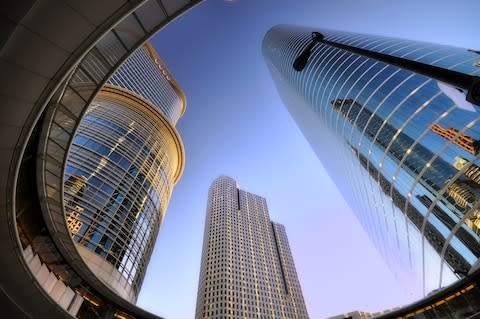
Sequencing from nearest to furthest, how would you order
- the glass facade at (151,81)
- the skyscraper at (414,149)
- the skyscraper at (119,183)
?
the skyscraper at (414,149) < the skyscraper at (119,183) < the glass facade at (151,81)

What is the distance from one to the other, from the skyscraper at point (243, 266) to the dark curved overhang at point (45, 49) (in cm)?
11343

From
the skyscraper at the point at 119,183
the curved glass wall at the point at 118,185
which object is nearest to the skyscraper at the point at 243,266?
the skyscraper at the point at 119,183

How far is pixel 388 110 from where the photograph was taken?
155ft

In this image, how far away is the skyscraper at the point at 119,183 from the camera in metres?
35.3

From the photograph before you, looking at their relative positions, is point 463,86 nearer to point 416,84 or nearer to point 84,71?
point 84,71

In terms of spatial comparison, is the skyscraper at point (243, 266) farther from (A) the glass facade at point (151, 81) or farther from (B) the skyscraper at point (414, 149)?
(B) the skyscraper at point (414, 149)

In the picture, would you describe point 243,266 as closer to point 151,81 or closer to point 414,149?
point 151,81

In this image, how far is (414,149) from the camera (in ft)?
133

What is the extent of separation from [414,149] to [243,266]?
111496 millimetres

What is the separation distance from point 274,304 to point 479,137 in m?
116

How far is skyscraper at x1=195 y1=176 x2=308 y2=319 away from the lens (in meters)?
115

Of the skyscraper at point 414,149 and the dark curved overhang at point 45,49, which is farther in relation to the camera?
the skyscraper at point 414,149

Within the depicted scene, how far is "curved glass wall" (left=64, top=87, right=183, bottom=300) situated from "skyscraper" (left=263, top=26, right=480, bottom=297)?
36.8 meters

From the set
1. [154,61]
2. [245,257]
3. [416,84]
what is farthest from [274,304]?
[154,61]
